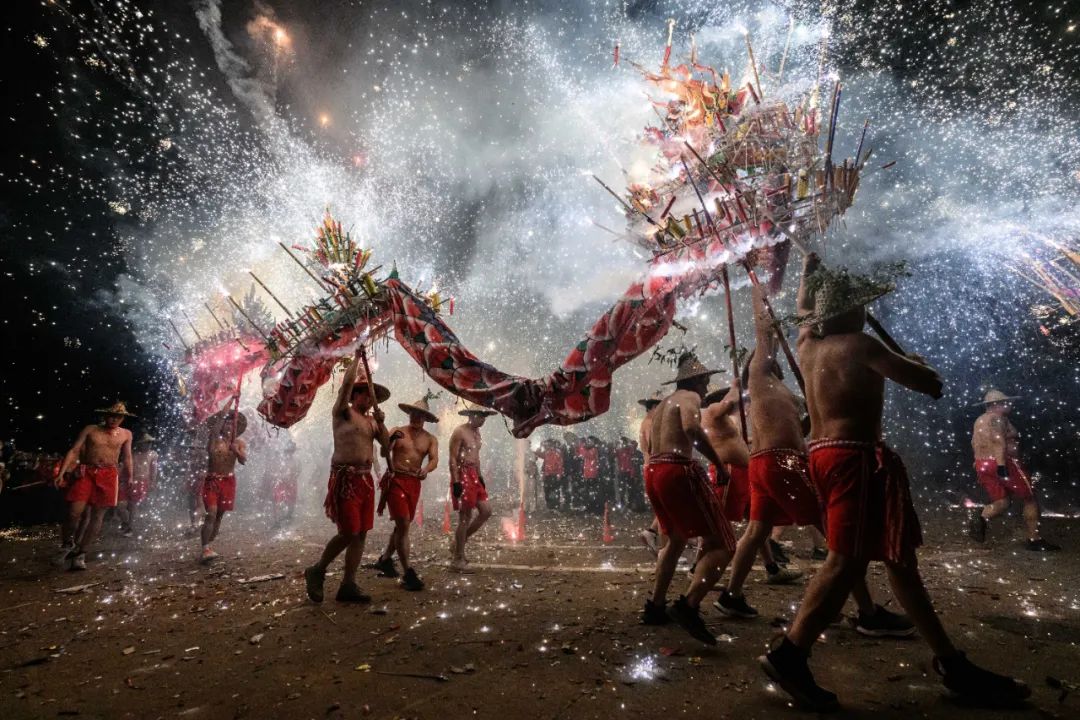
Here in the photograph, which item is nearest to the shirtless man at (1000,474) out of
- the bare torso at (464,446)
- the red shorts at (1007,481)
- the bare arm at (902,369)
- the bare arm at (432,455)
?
the red shorts at (1007,481)

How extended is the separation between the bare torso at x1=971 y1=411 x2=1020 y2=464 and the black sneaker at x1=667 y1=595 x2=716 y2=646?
22.3 ft

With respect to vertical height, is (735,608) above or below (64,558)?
→ above

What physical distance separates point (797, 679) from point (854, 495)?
100cm

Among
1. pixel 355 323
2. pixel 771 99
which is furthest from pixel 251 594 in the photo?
pixel 771 99

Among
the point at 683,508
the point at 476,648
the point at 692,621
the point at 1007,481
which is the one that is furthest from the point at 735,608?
the point at 1007,481

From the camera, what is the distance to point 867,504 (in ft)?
8.13

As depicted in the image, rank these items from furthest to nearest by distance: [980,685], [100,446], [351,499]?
[100,446] → [351,499] → [980,685]

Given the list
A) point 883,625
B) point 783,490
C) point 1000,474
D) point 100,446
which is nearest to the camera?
point 883,625

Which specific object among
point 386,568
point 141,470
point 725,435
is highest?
point 725,435

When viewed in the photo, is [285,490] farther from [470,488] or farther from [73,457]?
[470,488]

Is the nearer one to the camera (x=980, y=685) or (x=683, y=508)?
(x=980, y=685)

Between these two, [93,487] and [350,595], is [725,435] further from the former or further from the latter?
[93,487]

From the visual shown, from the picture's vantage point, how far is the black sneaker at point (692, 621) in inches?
128

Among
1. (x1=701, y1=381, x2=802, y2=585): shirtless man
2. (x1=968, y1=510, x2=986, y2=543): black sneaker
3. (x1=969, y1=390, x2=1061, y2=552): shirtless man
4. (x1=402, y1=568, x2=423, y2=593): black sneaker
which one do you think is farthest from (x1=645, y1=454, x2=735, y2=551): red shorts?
(x1=968, y1=510, x2=986, y2=543): black sneaker
